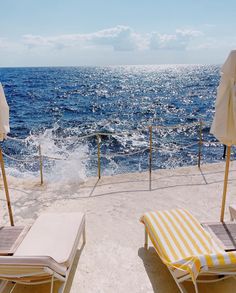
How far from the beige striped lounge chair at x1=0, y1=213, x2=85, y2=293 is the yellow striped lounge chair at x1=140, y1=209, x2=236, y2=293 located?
38.4 inches

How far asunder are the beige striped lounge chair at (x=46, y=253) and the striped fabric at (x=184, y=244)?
98 centimetres

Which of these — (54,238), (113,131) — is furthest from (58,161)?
(113,131)

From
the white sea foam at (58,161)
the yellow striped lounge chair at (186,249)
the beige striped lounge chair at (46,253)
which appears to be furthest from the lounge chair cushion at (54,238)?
the white sea foam at (58,161)

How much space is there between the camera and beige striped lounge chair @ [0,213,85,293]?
8.44 feet

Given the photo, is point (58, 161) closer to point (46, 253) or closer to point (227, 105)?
point (46, 253)

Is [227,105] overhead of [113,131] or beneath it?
overhead

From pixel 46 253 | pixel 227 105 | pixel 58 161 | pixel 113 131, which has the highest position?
pixel 227 105

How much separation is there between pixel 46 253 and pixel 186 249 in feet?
5.02

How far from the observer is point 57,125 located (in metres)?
19.8

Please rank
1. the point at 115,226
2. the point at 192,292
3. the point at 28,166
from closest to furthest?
the point at 192,292, the point at 115,226, the point at 28,166

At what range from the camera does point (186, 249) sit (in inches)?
127

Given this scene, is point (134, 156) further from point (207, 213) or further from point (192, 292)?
point (192, 292)

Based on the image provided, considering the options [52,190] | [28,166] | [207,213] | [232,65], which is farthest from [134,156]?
[232,65]

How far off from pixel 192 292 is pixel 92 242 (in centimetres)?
156
